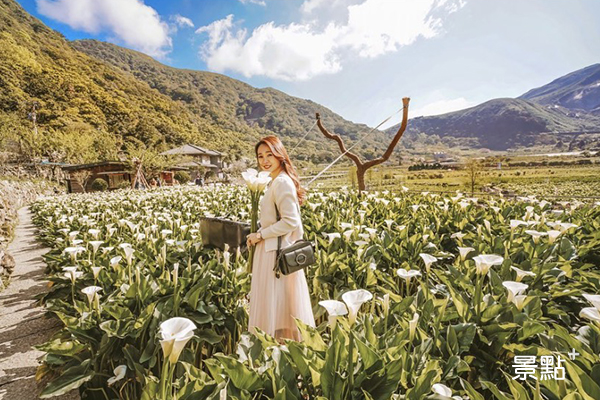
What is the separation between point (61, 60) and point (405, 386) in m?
99.1

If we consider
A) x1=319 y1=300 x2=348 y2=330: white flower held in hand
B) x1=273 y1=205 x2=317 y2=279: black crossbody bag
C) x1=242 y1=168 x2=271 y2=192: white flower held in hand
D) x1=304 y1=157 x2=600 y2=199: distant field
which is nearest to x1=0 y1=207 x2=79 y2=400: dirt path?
x1=273 y1=205 x2=317 y2=279: black crossbody bag

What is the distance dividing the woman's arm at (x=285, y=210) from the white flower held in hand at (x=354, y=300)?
0.88 metres

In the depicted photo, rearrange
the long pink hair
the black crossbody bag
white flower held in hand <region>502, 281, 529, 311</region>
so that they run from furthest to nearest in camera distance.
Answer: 1. the long pink hair
2. the black crossbody bag
3. white flower held in hand <region>502, 281, 529, 311</region>

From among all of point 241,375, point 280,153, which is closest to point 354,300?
point 241,375

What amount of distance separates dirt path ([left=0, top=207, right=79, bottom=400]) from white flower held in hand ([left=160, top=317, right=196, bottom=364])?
86.7 inches

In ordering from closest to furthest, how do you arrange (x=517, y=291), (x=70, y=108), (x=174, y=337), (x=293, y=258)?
(x=174, y=337) < (x=517, y=291) < (x=293, y=258) < (x=70, y=108)

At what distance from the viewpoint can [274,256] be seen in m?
2.55

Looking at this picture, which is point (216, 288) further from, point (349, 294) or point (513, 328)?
point (513, 328)

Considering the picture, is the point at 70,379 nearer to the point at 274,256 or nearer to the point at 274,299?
the point at 274,299

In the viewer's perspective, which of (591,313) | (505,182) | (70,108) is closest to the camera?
(591,313)

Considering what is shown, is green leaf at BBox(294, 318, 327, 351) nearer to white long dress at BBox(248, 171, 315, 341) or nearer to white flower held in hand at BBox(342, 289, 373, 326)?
white flower held in hand at BBox(342, 289, 373, 326)

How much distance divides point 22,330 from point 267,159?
3.79m

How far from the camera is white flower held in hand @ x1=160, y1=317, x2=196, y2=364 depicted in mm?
1139

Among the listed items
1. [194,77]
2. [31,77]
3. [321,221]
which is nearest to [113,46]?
[194,77]
